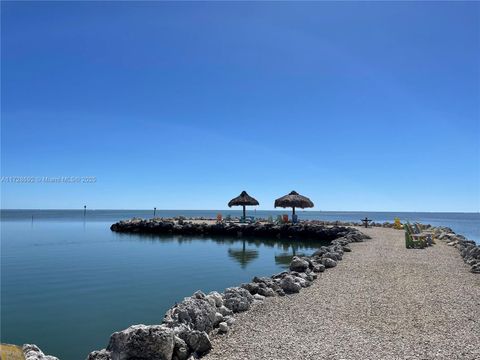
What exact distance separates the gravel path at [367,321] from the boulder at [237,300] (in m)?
0.21

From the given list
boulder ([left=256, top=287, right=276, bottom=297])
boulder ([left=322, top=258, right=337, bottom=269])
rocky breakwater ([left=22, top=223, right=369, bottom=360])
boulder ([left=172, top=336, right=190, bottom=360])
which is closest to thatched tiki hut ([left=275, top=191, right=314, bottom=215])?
boulder ([left=322, top=258, right=337, bottom=269])

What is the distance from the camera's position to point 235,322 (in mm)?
6418

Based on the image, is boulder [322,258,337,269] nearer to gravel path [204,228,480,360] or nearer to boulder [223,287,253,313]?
gravel path [204,228,480,360]

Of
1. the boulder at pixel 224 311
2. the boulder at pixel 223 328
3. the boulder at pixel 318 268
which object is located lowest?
the boulder at pixel 223 328

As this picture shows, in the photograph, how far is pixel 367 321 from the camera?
20.8 ft

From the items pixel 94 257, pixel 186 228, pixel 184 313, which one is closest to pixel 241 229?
pixel 186 228

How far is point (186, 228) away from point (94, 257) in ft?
46.7

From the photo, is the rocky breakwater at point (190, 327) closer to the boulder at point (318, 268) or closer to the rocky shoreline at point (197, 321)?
the rocky shoreline at point (197, 321)

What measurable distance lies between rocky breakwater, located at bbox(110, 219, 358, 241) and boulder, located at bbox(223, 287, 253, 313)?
19148mm

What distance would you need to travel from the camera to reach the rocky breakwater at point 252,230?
27641 millimetres

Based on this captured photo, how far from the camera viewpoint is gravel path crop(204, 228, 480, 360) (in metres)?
5.09

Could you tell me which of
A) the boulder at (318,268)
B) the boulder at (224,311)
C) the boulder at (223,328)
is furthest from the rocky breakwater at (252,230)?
the boulder at (223,328)

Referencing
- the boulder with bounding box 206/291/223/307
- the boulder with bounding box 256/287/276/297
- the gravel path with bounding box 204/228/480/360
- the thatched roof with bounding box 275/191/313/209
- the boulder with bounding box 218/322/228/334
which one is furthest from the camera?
the thatched roof with bounding box 275/191/313/209

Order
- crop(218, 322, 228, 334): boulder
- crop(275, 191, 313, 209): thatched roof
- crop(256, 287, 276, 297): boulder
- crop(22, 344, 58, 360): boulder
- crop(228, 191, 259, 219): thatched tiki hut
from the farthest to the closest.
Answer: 1. crop(228, 191, 259, 219): thatched tiki hut
2. crop(275, 191, 313, 209): thatched roof
3. crop(256, 287, 276, 297): boulder
4. crop(218, 322, 228, 334): boulder
5. crop(22, 344, 58, 360): boulder
